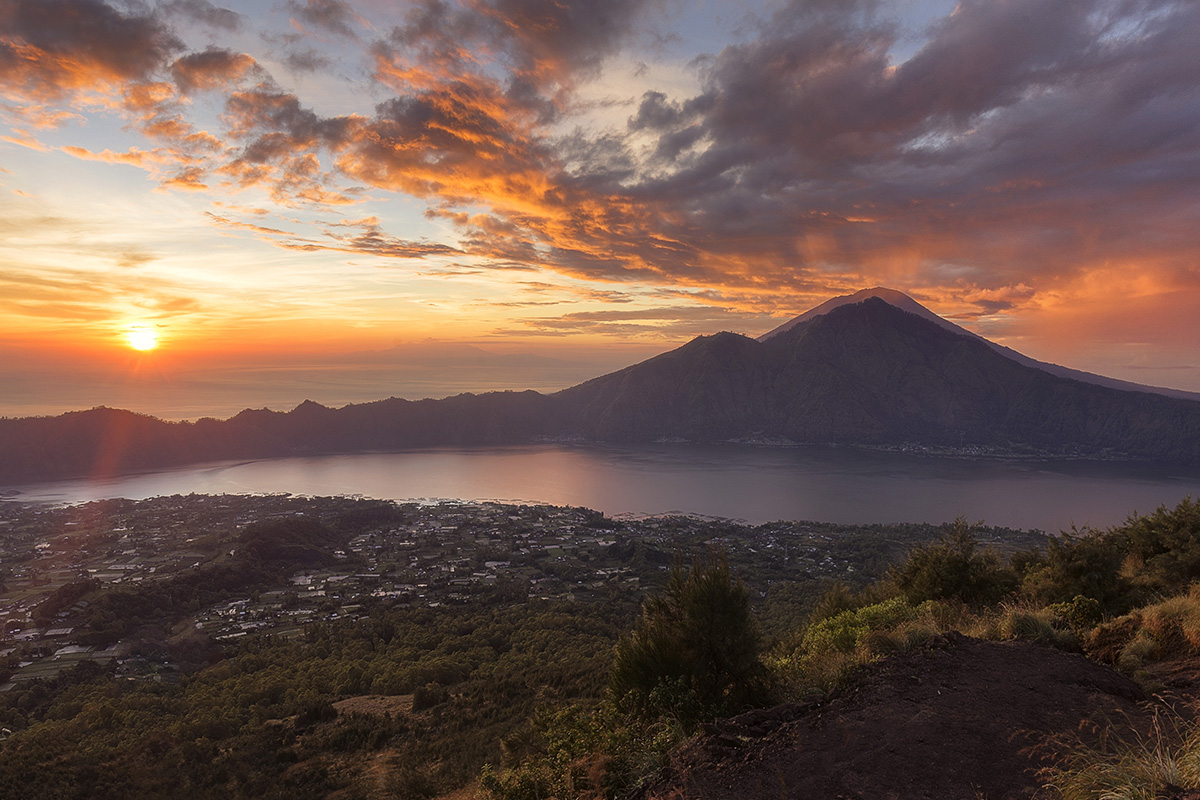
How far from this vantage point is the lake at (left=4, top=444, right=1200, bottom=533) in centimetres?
10250

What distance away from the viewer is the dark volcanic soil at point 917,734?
194 inches

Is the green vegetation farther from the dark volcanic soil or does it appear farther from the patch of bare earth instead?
the dark volcanic soil

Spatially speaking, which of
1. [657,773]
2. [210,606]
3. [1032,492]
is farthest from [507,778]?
[1032,492]

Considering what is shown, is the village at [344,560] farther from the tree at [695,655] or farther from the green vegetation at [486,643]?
the tree at [695,655]

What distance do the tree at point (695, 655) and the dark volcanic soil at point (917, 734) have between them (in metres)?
1.97

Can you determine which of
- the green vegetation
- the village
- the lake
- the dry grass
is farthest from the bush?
the lake

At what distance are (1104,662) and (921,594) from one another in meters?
8.46

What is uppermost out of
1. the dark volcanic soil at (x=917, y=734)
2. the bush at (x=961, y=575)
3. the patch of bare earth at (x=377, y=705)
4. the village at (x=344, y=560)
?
the dark volcanic soil at (x=917, y=734)

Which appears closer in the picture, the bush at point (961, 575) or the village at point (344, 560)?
the bush at point (961, 575)

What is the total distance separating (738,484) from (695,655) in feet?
423

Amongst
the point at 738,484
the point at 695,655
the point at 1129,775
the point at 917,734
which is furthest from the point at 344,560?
the point at 738,484

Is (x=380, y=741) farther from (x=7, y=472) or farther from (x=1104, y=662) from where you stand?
(x=7, y=472)

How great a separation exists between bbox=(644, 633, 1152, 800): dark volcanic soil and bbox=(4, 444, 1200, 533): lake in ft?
310

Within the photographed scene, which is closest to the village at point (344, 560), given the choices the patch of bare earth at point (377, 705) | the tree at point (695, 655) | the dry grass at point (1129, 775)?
the patch of bare earth at point (377, 705)
